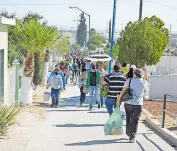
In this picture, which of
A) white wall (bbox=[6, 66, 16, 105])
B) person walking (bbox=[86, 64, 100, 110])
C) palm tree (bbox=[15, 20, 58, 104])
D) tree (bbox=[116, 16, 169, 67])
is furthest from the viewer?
tree (bbox=[116, 16, 169, 67])

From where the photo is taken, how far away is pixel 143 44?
2205 cm

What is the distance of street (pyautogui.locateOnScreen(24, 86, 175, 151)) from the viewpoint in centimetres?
934

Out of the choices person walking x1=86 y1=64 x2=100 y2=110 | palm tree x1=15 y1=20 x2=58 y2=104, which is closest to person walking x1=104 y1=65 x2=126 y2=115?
person walking x1=86 y1=64 x2=100 y2=110

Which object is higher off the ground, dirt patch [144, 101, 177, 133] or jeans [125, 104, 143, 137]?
jeans [125, 104, 143, 137]

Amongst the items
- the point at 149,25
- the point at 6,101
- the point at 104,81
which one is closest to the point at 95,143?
the point at 104,81

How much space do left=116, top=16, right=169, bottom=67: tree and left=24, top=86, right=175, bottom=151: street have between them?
8.47 metres

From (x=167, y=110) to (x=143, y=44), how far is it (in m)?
6.07

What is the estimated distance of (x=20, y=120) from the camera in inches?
464

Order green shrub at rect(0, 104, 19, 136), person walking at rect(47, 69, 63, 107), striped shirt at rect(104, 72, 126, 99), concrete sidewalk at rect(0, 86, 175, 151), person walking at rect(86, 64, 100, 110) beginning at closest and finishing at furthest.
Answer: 1. green shrub at rect(0, 104, 19, 136)
2. concrete sidewalk at rect(0, 86, 175, 151)
3. striped shirt at rect(104, 72, 126, 99)
4. person walking at rect(86, 64, 100, 110)
5. person walking at rect(47, 69, 63, 107)

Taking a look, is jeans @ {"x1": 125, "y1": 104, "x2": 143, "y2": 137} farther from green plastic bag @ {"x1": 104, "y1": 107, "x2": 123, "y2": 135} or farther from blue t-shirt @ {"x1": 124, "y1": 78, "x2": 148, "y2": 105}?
green plastic bag @ {"x1": 104, "y1": 107, "x2": 123, "y2": 135}

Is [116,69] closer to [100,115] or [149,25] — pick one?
[100,115]

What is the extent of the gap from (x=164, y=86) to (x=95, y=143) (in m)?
11.5

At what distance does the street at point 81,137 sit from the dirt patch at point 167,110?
42.3 inches

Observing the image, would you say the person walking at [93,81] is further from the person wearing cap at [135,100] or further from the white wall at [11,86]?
the person wearing cap at [135,100]
